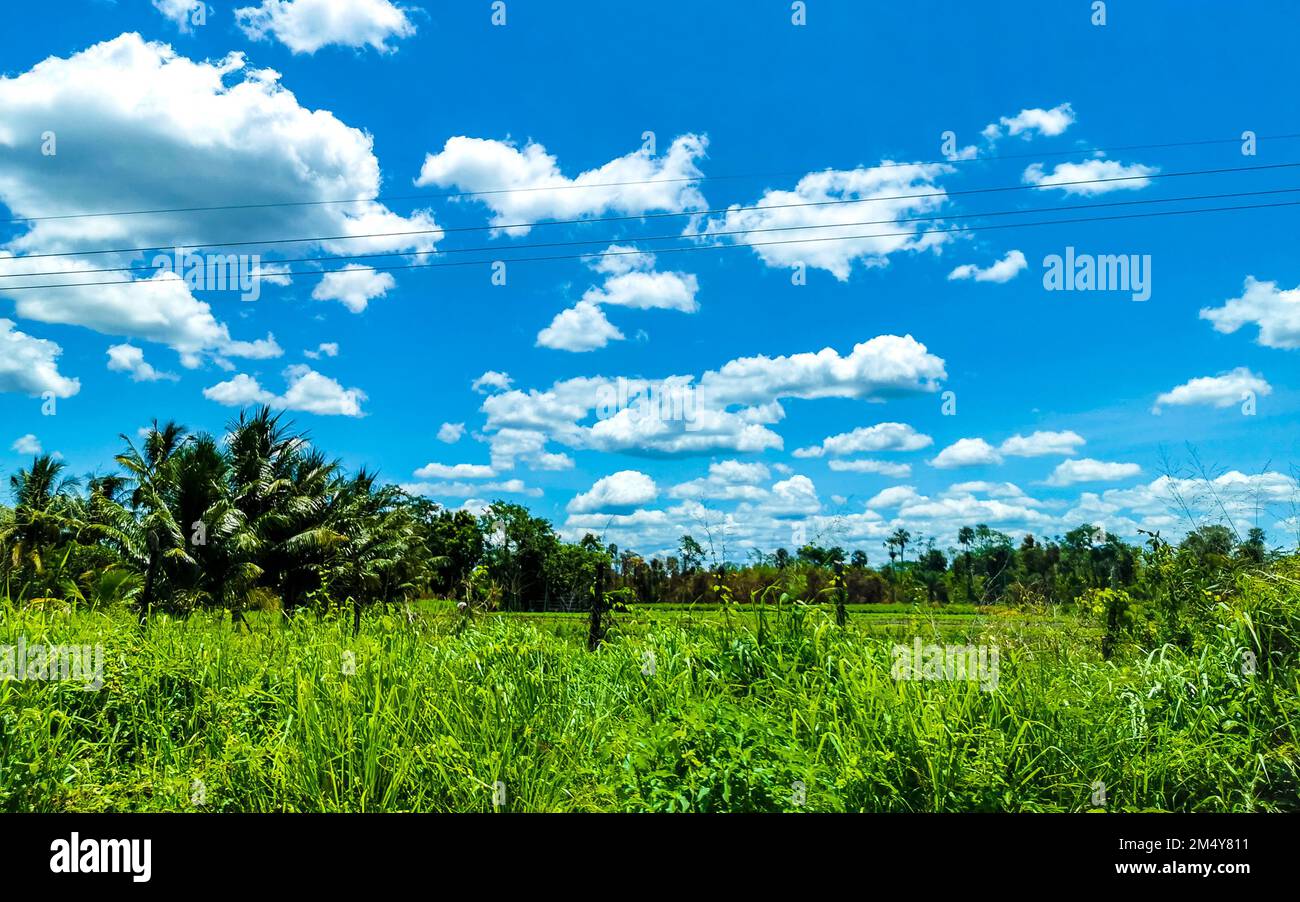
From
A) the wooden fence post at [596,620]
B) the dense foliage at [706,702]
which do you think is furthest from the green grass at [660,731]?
the wooden fence post at [596,620]

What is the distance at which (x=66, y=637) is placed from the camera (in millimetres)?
7016

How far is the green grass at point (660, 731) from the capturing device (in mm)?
4602

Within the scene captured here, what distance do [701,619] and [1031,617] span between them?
361 centimetres

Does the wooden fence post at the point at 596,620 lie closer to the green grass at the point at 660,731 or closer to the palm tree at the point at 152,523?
the green grass at the point at 660,731

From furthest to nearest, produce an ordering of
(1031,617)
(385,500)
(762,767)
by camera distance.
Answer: (385,500) < (1031,617) < (762,767)

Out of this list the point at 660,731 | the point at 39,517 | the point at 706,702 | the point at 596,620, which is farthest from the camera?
the point at 39,517

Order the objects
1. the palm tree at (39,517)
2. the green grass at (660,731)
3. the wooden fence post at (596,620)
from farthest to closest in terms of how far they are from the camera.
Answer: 1. the palm tree at (39,517)
2. the wooden fence post at (596,620)
3. the green grass at (660,731)

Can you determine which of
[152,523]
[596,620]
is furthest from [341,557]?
[596,620]

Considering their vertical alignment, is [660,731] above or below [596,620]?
below

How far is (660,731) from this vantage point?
16.2 ft

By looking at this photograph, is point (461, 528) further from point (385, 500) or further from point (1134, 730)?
point (1134, 730)

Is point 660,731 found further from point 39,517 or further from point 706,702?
point 39,517
